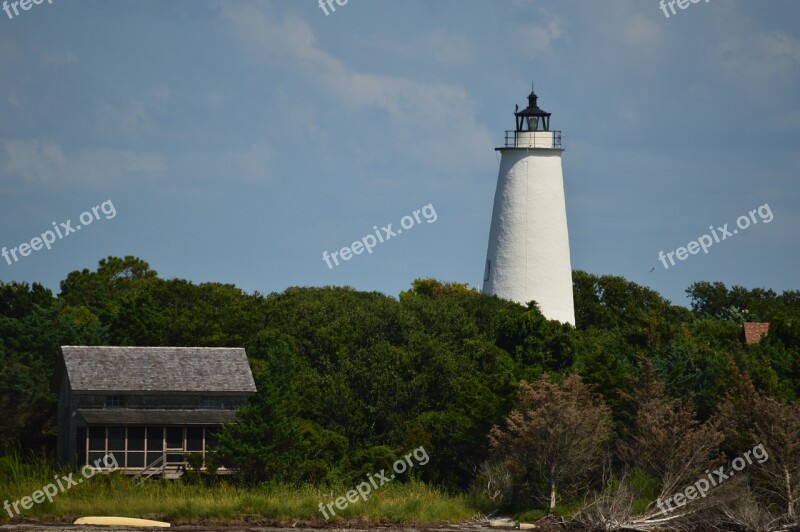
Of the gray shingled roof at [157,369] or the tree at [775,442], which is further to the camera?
the gray shingled roof at [157,369]

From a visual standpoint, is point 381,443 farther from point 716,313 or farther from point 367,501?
point 716,313

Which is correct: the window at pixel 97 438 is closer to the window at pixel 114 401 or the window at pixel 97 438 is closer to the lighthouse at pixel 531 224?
the window at pixel 114 401

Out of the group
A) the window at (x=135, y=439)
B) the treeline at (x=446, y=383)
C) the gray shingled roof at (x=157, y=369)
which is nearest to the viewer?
the treeline at (x=446, y=383)

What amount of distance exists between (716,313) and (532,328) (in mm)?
36172

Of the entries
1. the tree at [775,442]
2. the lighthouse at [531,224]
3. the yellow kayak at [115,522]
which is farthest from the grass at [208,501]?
the lighthouse at [531,224]

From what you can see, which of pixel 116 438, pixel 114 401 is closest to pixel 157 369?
pixel 114 401

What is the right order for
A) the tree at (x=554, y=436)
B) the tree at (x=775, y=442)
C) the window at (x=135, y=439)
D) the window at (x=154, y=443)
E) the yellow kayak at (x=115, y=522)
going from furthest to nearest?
the window at (x=154, y=443)
the window at (x=135, y=439)
the tree at (x=554, y=436)
the tree at (x=775, y=442)
the yellow kayak at (x=115, y=522)

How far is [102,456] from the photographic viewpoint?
169 ft

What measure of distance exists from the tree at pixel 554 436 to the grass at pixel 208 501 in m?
2.40

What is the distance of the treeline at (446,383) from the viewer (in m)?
49.1

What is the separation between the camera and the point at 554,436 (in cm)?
4800

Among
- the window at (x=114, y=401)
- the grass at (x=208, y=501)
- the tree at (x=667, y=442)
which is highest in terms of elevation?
the window at (x=114, y=401)

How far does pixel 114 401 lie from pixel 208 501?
6.54m

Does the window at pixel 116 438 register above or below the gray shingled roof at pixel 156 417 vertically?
below
